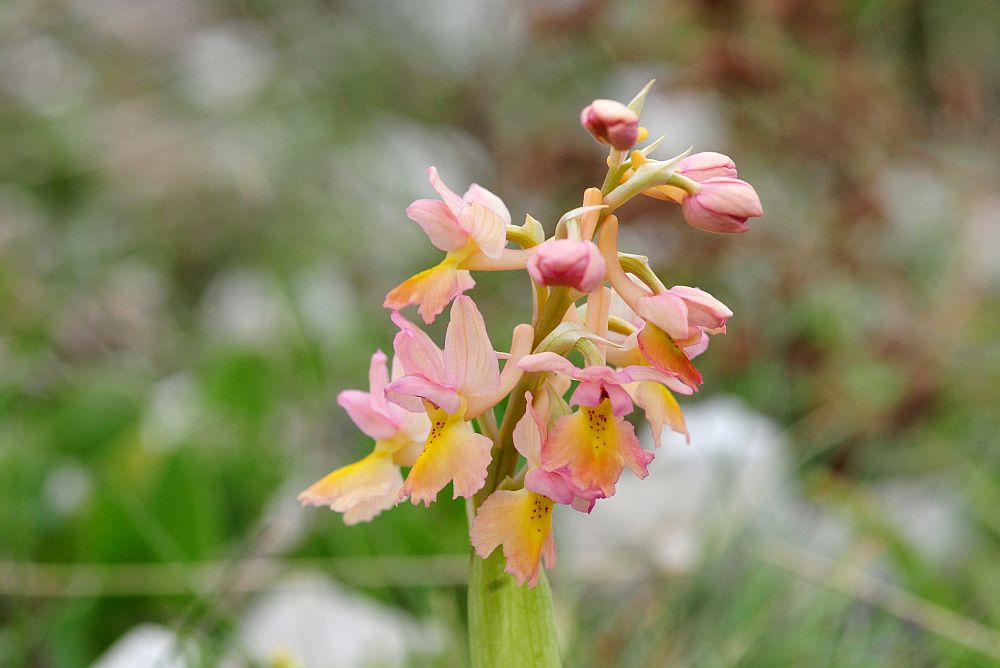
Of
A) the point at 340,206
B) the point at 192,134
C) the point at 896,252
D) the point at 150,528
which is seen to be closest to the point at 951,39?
the point at 896,252

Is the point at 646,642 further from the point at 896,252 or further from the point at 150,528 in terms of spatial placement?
the point at 896,252

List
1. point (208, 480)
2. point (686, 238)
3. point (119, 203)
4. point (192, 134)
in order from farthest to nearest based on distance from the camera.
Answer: point (192, 134) → point (119, 203) → point (686, 238) → point (208, 480)

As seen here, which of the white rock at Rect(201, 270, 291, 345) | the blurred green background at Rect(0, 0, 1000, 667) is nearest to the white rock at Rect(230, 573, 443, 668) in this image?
the blurred green background at Rect(0, 0, 1000, 667)

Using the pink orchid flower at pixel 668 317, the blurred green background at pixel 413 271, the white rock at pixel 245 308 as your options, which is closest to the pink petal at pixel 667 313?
the pink orchid flower at pixel 668 317

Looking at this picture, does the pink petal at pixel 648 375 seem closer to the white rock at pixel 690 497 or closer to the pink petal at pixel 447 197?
the pink petal at pixel 447 197

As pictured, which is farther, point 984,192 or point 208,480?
point 984,192

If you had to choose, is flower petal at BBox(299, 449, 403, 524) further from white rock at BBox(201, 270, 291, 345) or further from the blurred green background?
white rock at BBox(201, 270, 291, 345)
